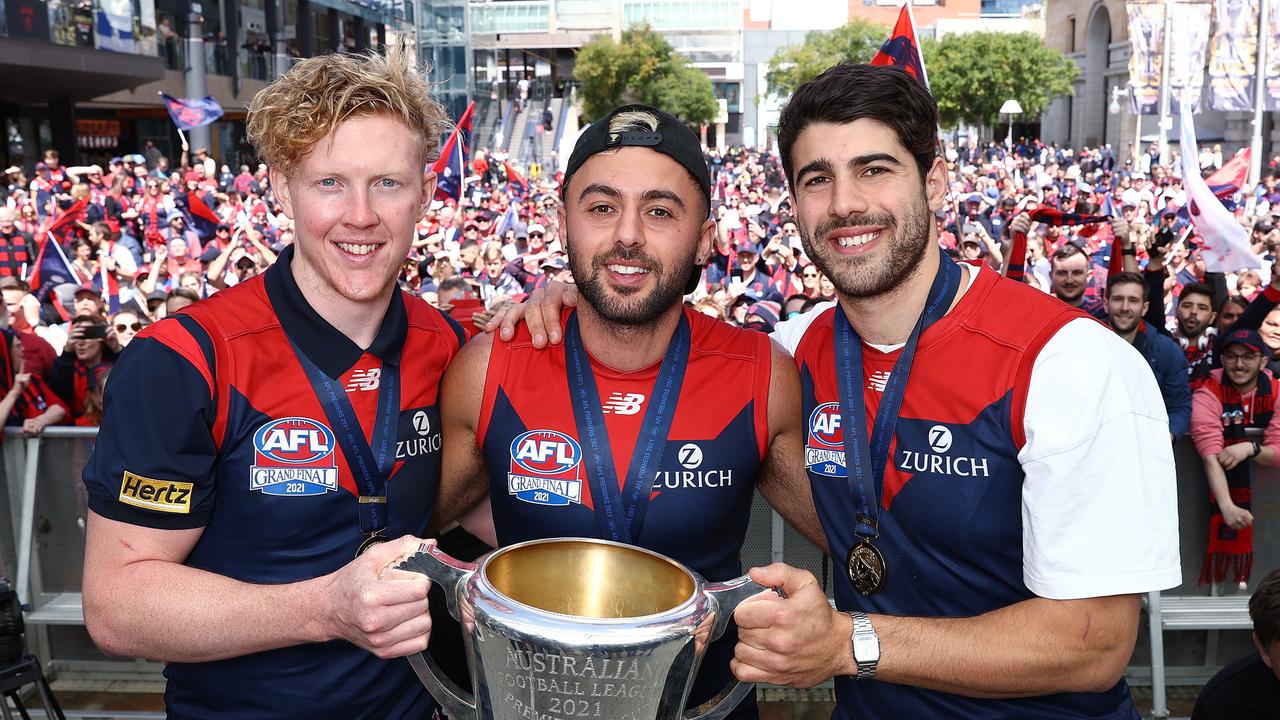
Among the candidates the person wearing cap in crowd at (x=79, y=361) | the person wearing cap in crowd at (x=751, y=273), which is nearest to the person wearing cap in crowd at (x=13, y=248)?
the person wearing cap in crowd at (x=79, y=361)

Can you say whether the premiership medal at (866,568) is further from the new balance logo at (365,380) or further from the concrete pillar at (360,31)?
the concrete pillar at (360,31)

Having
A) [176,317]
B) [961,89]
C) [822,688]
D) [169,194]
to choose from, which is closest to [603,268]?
[176,317]

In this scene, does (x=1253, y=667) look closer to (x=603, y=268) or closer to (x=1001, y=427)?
(x=1001, y=427)

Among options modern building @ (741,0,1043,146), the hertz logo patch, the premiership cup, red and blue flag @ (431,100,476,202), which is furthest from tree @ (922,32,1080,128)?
the hertz logo patch

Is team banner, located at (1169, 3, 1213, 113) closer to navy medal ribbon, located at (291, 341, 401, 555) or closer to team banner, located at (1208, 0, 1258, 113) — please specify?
team banner, located at (1208, 0, 1258, 113)

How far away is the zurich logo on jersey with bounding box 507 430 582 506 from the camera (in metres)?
2.60

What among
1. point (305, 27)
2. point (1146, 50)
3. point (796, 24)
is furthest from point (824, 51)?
point (1146, 50)

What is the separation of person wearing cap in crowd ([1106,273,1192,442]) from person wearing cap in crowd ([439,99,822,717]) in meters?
3.23

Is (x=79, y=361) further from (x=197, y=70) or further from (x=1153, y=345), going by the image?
(x=197, y=70)

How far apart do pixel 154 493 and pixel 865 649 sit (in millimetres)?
1445

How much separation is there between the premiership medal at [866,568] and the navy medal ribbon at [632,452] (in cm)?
52

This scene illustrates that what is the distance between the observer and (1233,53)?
27.2m

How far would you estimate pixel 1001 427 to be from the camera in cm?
218

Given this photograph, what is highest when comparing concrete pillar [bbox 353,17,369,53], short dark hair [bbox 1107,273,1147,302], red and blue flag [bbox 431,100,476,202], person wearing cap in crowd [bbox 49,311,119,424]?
concrete pillar [bbox 353,17,369,53]
